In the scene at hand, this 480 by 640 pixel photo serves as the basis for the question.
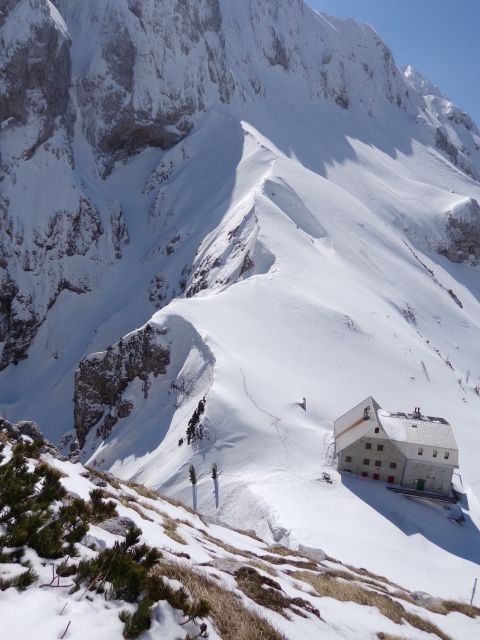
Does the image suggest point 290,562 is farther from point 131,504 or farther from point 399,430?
point 399,430

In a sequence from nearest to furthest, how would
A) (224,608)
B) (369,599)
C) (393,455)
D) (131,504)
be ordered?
(224,608), (369,599), (131,504), (393,455)

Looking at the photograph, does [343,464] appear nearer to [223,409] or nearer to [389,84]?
[223,409]

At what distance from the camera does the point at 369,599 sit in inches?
514

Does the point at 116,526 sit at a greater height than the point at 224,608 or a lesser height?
lesser

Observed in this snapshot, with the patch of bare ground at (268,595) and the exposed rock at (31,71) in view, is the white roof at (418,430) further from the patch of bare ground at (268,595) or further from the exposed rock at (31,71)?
the exposed rock at (31,71)

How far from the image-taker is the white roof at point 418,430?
33656 mm

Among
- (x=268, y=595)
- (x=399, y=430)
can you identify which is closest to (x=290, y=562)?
(x=268, y=595)

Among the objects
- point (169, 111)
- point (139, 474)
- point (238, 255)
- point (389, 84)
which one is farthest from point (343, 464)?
point (389, 84)

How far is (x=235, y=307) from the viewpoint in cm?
4531

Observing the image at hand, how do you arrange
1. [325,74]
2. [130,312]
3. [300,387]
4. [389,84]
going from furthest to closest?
[389,84], [325,74], [130,312], [300,387]

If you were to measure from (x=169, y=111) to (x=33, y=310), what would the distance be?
4555 cm

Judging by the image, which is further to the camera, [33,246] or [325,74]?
[325,74]

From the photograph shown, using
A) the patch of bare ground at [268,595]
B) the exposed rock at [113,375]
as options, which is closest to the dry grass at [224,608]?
the patch of bare ground at [268,595]

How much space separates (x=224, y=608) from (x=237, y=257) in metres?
52.1
